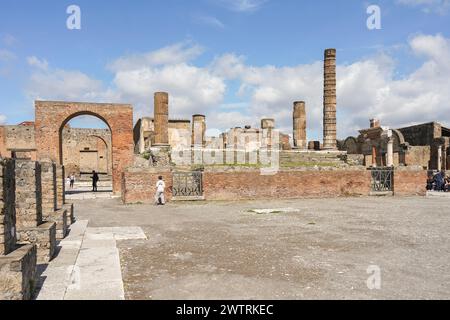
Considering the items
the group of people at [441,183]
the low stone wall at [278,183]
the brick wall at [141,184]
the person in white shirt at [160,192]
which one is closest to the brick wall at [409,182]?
the low stone wall at [278,183]

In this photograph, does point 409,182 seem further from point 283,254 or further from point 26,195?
point 26,195

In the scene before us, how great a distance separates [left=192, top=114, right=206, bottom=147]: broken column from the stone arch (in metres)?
14.8

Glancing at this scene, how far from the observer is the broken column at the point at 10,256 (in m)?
3.61

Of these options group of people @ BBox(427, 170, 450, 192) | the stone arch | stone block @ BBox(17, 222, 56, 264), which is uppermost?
the stone arch

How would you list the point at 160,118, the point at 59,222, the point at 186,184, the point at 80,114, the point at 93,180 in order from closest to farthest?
the point at 59,222 < the point at 186,184 < the point at 80,114 < the point at 93,180 < the point at 160,118

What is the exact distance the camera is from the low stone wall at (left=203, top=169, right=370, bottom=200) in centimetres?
1555

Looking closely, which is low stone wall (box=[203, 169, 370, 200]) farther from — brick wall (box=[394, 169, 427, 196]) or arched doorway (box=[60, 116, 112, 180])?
arched doorway (box=[60, 116, 112, 180])

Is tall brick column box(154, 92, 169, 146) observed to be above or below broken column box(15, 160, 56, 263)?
above

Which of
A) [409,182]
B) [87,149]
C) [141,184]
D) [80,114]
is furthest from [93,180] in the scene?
[87,149]

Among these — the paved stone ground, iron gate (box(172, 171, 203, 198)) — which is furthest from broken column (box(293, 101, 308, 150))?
the paved stone ground

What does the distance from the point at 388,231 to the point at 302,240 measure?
2300 millimetres

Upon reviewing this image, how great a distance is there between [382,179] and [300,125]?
12.4 m

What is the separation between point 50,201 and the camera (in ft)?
25.5
